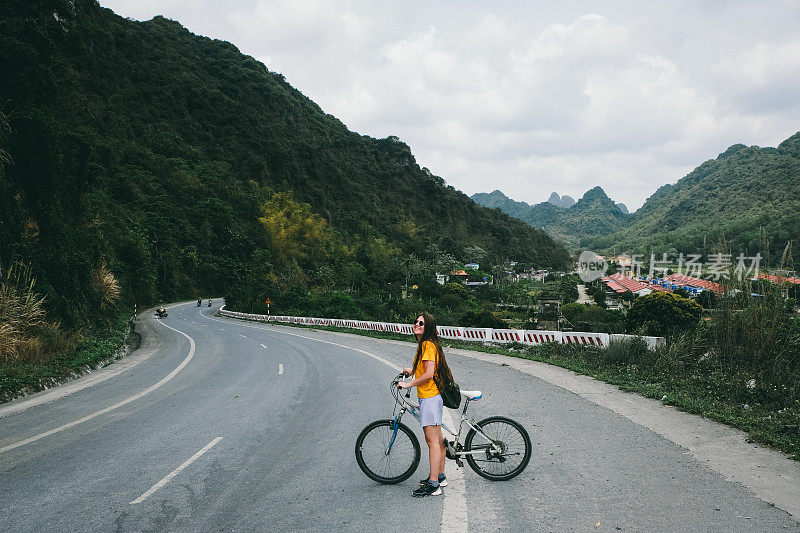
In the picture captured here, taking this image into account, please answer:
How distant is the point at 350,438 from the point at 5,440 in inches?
198

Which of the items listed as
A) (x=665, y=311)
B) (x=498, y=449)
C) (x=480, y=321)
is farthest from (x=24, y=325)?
(x=665, y=311)

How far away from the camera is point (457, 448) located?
474 cm

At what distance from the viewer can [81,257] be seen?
16.9 metres

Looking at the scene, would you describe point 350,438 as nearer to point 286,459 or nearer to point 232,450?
point 286,459

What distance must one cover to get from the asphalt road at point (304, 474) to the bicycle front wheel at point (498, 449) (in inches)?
7.3

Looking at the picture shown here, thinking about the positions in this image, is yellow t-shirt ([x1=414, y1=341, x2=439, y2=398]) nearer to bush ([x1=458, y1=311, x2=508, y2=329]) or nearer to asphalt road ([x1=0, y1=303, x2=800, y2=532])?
asphalt road ([x1=0, y1=303, x2=800, y2=532])

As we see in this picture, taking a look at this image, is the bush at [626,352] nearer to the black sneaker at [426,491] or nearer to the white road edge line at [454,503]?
the white road edge line at [454,503]

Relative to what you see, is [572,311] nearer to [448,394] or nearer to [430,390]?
[448,394]

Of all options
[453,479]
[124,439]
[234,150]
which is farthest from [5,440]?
[234,150]

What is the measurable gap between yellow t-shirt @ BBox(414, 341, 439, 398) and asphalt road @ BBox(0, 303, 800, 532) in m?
1.06

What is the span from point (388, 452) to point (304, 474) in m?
1.06

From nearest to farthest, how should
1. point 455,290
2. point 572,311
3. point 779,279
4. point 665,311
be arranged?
point 779,279 < point 665,311 < point 572,311 < point 455,290

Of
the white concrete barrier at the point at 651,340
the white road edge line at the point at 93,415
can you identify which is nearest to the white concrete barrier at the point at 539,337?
the white concrete barrier at the point at 651,340

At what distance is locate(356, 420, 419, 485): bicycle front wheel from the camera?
15.3 ft
